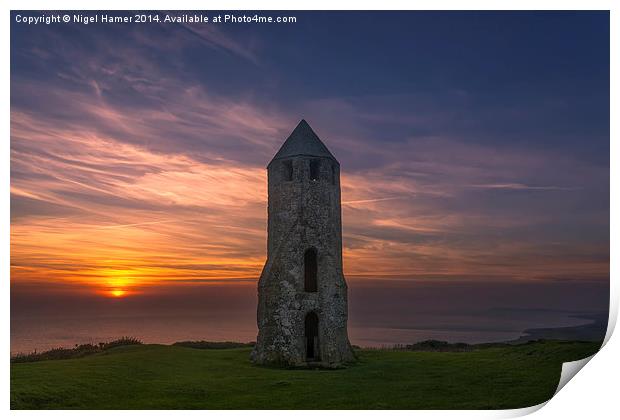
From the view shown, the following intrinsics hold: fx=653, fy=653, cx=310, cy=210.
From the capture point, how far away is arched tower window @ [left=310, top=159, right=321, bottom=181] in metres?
30.7

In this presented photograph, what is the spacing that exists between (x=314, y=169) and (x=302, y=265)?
4664 millimetres

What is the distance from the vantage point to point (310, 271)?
3173 cm

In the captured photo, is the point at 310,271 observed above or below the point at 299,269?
above

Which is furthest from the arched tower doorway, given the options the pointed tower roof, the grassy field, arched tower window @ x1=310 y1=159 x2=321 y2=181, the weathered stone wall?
the pointed tower roof

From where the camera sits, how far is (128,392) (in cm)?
2172

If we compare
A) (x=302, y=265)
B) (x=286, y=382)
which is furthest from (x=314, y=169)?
(x=286, y=382)

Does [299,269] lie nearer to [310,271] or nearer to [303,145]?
[310,271]

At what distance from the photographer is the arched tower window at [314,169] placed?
3066 cm

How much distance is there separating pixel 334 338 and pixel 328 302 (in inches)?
64.4

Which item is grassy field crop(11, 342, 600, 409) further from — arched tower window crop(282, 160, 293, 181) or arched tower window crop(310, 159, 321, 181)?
arched tower window crop(310, 159, 321, 181)

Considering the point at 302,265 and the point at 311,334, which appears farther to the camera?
the point at 311,334
